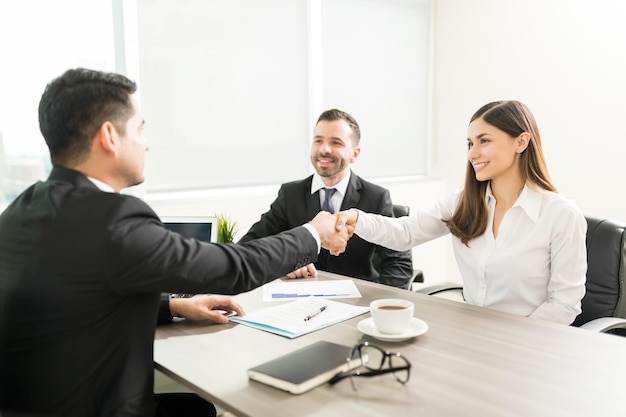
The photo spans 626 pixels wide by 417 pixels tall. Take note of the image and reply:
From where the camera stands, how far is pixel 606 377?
1.12m

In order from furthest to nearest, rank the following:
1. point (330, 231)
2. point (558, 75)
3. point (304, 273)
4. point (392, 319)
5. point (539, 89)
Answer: point (539, 89) < point (558, 75) < point (304, 273) < point (330, 231) < point (392, 319)

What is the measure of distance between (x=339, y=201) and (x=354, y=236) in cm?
22

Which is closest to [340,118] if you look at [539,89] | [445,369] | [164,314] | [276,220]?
[276,220]

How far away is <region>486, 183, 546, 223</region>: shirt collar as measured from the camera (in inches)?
74.1

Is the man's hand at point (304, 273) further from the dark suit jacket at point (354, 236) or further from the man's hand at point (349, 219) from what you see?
the dark suit jacket at point (354, 236)

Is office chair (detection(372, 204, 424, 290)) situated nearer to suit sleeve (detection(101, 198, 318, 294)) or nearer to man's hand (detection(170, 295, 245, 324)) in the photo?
man's hand (detection(170, 295, 245, 324))

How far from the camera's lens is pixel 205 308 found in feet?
5.05

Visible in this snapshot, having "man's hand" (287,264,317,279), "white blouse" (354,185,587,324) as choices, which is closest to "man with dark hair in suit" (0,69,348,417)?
"man's hand" (287,264,317,279)

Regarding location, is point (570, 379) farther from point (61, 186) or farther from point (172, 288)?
point (61, 186)

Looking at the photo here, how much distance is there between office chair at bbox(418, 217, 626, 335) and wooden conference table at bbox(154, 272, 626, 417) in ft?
2.00

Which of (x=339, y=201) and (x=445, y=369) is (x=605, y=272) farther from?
(x=339, y=201)

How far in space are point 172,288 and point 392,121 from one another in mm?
3679

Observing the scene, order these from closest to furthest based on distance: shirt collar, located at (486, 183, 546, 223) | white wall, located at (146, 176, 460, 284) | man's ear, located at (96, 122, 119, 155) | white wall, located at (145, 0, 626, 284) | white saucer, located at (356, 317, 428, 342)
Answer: man's ear, located at (96, 122, 119, 155)
white saucer, located at (356, 317, 428, 342)
shirt collar, located at (486, 183, 546, 223)
white wall, located at (146, 176, 460, 284)
white wall, located at (145, 0, 626, 284)

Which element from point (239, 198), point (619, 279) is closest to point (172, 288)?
point (619, 279)
